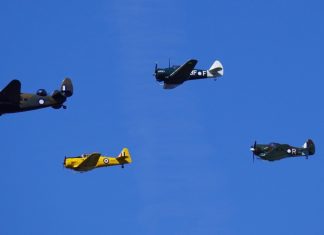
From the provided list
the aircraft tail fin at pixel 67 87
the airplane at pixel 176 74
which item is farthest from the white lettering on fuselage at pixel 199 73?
the aircraft tail fin at pixel 67 87

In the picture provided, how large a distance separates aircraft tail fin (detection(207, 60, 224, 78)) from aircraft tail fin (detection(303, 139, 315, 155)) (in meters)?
13.1

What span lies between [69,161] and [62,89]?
8876 millimetres

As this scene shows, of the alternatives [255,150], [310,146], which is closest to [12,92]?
[255,150]

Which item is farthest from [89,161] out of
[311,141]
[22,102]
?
[311,141]

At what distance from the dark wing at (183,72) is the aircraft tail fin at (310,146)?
17659mm

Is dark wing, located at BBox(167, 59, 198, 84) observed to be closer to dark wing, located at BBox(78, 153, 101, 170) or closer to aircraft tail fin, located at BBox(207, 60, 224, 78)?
aircraft tail fin, located at BBox(207, 60, 224, 78)

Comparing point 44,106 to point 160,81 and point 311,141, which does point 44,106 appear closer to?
point 160,81

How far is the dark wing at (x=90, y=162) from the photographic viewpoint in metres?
99.2

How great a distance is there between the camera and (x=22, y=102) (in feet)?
309

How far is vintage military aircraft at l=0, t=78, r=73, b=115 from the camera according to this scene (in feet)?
304

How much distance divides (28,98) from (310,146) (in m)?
36.0

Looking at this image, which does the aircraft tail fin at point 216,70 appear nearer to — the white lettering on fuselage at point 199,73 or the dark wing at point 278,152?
the white lettering on fuselage at point 199,73

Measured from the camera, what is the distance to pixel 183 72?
103625 mm

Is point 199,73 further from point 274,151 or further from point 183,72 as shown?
point 274,151
